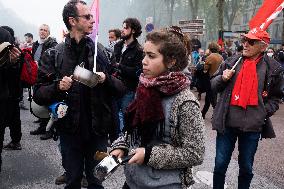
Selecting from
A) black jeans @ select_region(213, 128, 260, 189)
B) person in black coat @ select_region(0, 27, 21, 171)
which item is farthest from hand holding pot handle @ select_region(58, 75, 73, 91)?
black jeans @ select_region(213, 128, 260, 189)

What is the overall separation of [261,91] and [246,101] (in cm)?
20

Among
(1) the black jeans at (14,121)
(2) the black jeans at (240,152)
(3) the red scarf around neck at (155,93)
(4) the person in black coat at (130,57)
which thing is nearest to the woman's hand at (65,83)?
(3) the red scarf around neck at (155,93)

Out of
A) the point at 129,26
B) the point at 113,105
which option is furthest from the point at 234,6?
the point at 113,105

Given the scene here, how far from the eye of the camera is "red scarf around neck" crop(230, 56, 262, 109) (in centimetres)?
392

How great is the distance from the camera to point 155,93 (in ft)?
7.27

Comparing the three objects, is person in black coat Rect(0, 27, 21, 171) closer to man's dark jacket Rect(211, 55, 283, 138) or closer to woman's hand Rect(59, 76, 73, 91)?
woman's hand Rect(59, 76, 73, 91)

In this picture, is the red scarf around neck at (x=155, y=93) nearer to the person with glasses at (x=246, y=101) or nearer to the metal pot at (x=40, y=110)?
the metal pot at (x=40, y=110)

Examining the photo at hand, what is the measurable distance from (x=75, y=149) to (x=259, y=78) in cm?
192

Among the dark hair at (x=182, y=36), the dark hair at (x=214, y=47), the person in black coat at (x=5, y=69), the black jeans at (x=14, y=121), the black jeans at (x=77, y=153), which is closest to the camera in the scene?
the dark hair at (x=182, y=36)

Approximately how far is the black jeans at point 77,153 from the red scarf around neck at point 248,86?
142cm

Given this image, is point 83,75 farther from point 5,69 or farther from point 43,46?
point 43,46

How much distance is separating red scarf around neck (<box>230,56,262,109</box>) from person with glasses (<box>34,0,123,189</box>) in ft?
4.23

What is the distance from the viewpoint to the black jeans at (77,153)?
333 centimetres

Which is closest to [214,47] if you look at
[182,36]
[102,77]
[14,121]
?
[14,121]
